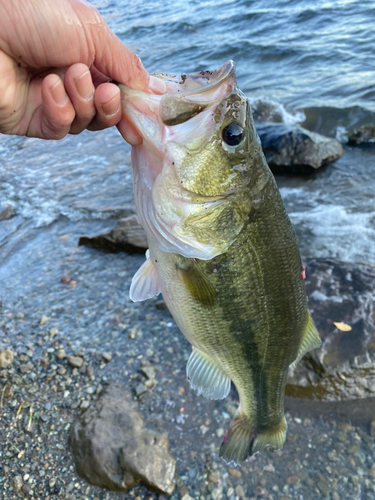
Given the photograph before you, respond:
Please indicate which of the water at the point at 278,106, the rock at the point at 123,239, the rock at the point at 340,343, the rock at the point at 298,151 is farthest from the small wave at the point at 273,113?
the rock at the point at 340,343

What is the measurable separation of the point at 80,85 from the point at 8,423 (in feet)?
9.17

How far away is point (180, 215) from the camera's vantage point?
194 cm

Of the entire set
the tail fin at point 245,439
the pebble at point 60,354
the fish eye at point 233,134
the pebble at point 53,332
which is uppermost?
the fish eye at point 233,134

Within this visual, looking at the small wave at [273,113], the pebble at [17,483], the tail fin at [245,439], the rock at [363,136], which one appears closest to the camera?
the tail fin at [245,439]

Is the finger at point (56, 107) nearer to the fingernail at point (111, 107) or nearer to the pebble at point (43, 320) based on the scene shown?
the fingernail at point (111, 107)

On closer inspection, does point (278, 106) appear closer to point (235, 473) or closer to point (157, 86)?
point (235, 473)

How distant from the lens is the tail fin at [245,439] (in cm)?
272

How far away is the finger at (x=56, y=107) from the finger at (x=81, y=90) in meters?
0.03

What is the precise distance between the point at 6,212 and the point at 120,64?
5.67m

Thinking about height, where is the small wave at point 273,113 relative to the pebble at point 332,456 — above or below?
below

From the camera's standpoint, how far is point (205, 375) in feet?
8.54

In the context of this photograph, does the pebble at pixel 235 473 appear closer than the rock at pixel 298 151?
Yes

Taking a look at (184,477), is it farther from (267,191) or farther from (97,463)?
(267,191)

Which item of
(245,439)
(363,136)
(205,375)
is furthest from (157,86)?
(363,136)
